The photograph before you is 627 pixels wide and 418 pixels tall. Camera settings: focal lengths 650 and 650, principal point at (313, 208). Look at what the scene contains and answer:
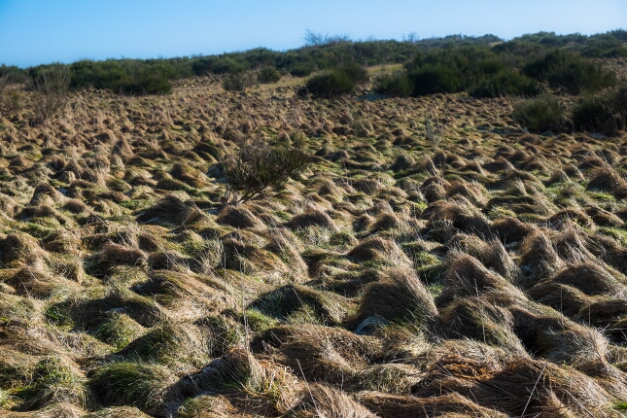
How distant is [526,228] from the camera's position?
23.5ft

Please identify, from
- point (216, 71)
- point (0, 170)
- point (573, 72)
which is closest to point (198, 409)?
point (0, 170)

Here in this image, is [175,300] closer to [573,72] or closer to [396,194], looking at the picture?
[396,194]

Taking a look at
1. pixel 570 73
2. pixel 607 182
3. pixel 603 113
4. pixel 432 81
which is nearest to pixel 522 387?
pixel 607 182

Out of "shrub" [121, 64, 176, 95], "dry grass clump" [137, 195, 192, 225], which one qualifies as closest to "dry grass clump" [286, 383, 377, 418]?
"dry grass clump" [137, 195, 192, 225]

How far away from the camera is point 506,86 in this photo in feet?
90.0

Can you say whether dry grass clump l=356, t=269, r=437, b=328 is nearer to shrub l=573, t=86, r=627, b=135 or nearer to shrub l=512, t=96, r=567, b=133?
shrub l=573, t=86, r=627, b=135

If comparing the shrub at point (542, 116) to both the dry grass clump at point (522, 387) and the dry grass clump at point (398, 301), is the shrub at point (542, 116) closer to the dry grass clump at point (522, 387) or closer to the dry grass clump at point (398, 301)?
the dry grass clump at point (398, 301)

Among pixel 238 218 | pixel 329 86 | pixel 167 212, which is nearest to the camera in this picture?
pixel 238 218

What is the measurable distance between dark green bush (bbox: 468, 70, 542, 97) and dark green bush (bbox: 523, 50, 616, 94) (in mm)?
1093

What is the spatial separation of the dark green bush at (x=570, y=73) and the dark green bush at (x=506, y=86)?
43.0 inches

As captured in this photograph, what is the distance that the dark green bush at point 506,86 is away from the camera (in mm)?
26688

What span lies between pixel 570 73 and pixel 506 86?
2.58 meters

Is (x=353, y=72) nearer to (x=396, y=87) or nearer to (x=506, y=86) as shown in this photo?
(x=396, y=87)

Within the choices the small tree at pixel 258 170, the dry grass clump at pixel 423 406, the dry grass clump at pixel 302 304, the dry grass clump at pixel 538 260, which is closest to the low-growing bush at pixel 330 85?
the small tree at pixel 258 170
